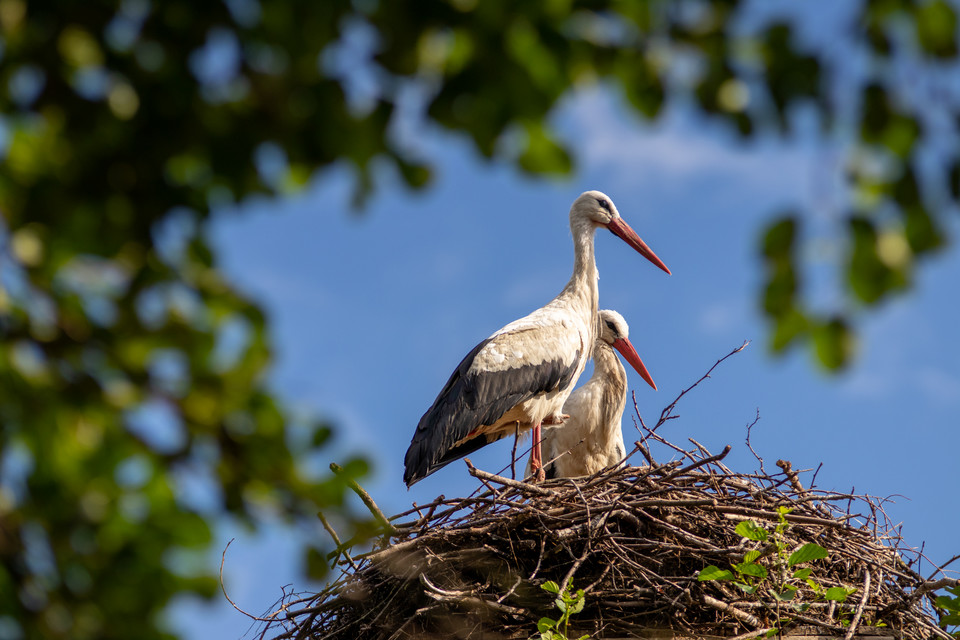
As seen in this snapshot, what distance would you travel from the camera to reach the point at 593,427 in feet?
24.3

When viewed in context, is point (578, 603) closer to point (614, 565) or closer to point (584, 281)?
point (614, 565)

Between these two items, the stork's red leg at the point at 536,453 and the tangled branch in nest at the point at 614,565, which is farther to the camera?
the stork's red leg at the point at 536,453

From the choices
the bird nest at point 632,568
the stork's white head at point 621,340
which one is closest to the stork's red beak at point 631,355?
the stork's white head at point 621,340

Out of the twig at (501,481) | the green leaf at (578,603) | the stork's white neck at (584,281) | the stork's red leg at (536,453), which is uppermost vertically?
the stork's white neck at (584,281)

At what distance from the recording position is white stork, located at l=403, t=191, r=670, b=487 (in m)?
6.91

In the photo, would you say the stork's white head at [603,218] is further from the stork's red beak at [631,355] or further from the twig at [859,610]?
the twig at [859,610]

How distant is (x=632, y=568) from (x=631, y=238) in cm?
416

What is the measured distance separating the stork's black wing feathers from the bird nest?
1610 mm

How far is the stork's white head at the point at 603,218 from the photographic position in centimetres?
826

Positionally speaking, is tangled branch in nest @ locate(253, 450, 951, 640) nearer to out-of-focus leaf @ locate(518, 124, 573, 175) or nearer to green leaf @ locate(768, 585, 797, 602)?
green leaf @ locate(768, 585, 797, 602)

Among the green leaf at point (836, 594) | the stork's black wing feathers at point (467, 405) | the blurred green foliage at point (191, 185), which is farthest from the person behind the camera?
the stork's black wing feathers at point (467, 405)

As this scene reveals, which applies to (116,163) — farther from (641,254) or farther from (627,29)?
(641,254)

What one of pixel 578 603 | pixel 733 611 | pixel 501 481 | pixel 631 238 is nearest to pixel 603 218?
pixel 631 238

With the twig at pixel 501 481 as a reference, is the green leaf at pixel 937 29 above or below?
below
